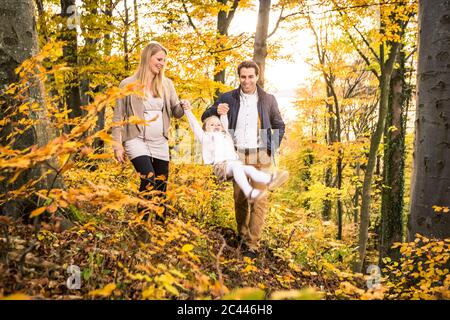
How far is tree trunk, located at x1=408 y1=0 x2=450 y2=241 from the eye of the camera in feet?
12.0

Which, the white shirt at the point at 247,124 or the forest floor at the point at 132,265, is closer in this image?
the forest floor at the point at 132,265

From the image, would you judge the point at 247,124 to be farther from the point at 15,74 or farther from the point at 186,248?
the point at 15,74

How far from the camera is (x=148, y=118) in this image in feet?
12.6

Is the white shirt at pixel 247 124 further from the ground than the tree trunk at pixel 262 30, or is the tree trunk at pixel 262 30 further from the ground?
the tree trunk at pixel 262 30

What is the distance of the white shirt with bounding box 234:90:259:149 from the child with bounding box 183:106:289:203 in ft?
0.77

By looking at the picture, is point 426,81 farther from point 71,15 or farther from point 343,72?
point 343,72

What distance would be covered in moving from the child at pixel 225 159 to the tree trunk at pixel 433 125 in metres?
1.56

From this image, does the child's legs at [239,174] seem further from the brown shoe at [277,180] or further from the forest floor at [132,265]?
the forest floor at [132,265]

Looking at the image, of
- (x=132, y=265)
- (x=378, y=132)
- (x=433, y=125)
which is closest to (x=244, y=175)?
(x=132, y=265)

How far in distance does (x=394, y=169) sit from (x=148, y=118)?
828 cm

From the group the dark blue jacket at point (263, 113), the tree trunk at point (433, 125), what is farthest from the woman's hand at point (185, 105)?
the tree trunk at point (433, 125)

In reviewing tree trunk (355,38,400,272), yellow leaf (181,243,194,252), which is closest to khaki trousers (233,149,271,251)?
yellow leaf (181,243,194,252)

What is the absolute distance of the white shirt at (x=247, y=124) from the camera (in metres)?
4.26
